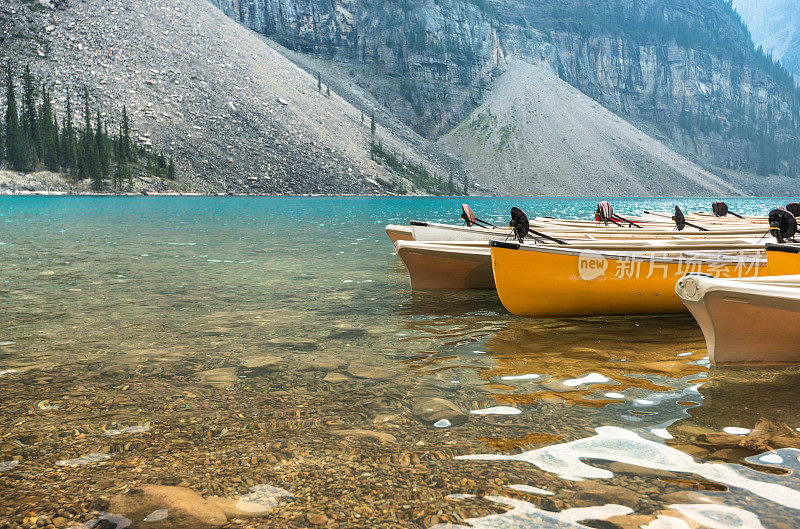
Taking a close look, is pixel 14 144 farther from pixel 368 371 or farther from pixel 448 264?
pixel 368 371

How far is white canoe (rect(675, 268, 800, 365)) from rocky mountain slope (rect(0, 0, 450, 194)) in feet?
296

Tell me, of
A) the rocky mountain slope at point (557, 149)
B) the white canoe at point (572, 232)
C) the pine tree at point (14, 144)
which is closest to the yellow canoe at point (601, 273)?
the white canoe at point (572, 232)

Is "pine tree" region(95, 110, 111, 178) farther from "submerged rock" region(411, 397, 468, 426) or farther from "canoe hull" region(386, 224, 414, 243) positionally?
"submerged rock" region(411, 397, 468, 426)

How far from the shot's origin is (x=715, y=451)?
179 inches

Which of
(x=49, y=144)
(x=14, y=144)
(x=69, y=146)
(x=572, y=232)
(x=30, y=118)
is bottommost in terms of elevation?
(x=572, y=232)

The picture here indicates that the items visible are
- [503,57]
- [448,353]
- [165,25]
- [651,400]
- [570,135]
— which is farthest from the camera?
[503,57]

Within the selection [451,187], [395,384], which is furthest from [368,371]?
[451,187]

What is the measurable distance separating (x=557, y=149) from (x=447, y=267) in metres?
145

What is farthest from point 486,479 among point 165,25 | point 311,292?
point 165,25

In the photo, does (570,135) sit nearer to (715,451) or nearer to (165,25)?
(165,25)

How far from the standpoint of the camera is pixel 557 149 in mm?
149250

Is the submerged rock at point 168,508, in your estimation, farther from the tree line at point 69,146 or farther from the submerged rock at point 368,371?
the tree line at point 69,146

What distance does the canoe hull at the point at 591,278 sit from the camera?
9.42 metres

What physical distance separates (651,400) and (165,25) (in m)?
120
